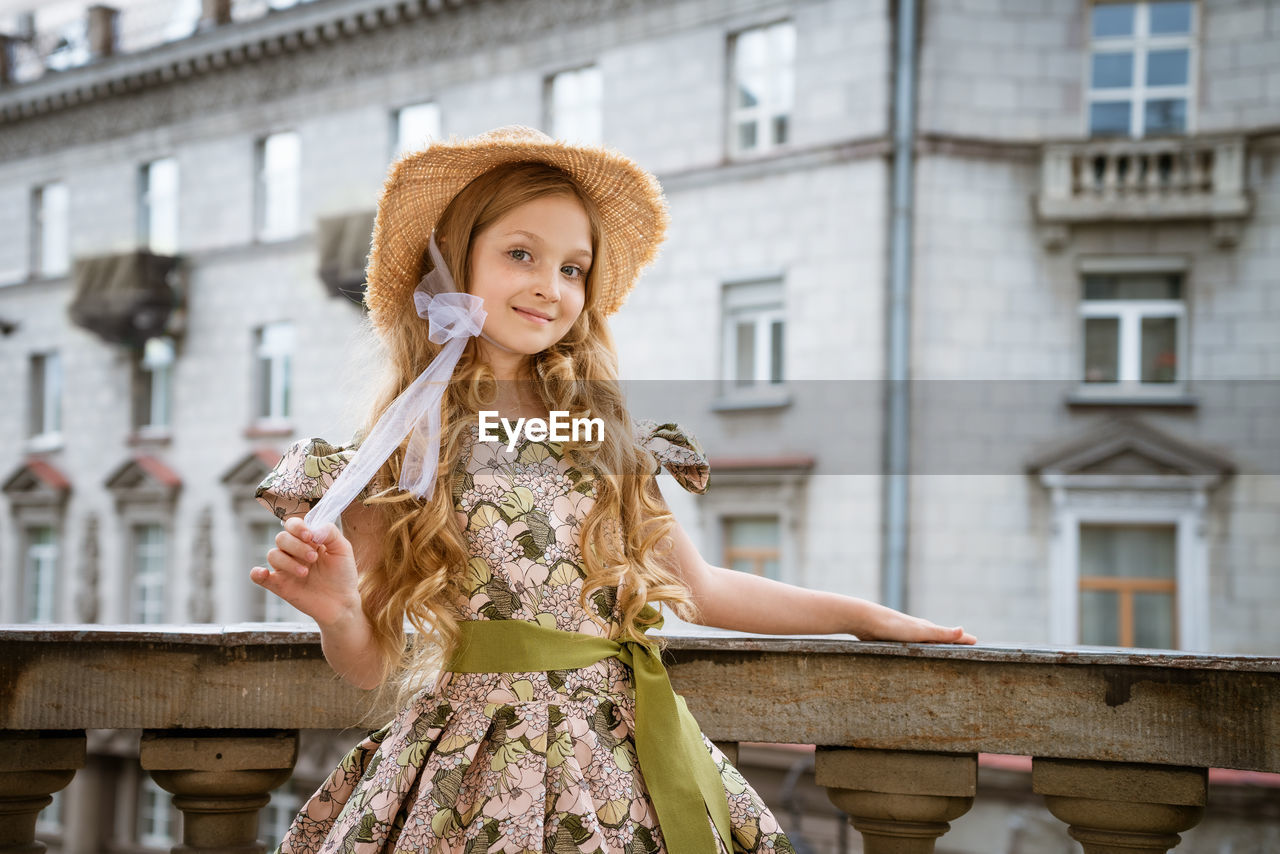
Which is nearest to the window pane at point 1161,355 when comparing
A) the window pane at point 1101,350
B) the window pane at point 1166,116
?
the window pane at point 1101,350

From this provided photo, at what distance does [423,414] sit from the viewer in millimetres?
1739

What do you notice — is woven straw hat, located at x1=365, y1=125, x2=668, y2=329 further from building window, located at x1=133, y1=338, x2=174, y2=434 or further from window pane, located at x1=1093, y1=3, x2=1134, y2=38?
building window, located at x1=133, y1=338, x2=174, y2=434

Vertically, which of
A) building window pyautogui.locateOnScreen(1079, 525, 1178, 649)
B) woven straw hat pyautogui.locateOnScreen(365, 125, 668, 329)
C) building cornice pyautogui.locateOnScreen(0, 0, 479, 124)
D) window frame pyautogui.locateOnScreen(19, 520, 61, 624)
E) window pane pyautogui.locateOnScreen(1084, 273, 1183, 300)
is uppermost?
building cornice pyautogui.locateOnScreen(0, 0, 479, 124)

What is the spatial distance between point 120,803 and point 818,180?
12.5 meters

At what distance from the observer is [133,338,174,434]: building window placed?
17609 mm

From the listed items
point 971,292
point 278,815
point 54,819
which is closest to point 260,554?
point 278,815

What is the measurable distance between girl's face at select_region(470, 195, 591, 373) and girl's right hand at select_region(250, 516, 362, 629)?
44cm

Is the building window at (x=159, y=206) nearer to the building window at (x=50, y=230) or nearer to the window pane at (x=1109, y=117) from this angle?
the building window at (x=50, y=230)

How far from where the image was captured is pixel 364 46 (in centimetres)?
1563

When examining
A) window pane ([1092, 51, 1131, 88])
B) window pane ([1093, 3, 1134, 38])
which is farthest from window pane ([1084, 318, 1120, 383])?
window pane ([1093, 3, 1134, 38])

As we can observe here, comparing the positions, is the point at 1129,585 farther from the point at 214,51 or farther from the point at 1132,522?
the point at 214,51

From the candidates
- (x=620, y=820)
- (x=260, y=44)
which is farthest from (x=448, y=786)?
(x=260, y=44)

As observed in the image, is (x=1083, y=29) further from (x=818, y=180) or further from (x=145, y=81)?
(x=145, y=81)

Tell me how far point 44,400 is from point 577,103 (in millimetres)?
10958
